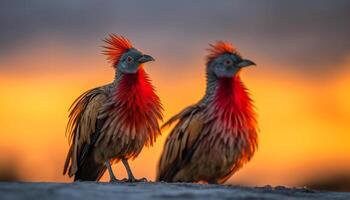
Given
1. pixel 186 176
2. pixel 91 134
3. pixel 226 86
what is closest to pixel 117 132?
pixel 91 134

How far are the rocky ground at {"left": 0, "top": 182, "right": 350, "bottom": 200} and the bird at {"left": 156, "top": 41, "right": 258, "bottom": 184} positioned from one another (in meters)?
1.73

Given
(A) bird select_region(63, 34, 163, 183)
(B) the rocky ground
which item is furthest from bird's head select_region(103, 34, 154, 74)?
(B) the rocky ground

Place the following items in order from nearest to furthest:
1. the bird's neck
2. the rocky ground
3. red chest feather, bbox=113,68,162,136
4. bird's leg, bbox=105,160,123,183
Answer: the rocky ground, bird's leg, bbox=105,160,123,183, red chest feather, bbox=113,68,162,136, the bird's neck

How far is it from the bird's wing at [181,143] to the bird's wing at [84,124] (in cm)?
104

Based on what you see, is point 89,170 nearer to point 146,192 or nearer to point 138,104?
point 138,104

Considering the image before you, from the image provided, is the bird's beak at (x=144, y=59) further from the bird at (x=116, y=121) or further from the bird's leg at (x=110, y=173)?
the bird's leg at (x=110, y=173)

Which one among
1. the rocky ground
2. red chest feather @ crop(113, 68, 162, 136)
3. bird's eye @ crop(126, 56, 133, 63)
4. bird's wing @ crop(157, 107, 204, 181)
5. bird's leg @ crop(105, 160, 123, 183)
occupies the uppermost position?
bird's eye @ crop(126, 56, 133, 63)

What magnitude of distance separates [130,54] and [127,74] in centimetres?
29

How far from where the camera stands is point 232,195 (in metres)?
6.35

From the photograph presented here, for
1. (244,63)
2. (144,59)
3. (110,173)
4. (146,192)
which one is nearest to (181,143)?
(110,173)

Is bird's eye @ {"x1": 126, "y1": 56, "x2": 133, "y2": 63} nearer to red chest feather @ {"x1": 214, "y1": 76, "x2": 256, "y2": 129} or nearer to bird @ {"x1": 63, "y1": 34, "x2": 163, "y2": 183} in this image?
bird @ {"x1": 63, "y1": 34, "x2": 163, "y2": 183}

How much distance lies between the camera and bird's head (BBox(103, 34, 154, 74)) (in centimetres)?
931

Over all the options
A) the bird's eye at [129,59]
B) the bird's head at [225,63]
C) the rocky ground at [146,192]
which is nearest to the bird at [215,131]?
the bird's head at [225,63]

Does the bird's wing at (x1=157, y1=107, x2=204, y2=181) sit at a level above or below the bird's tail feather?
above
